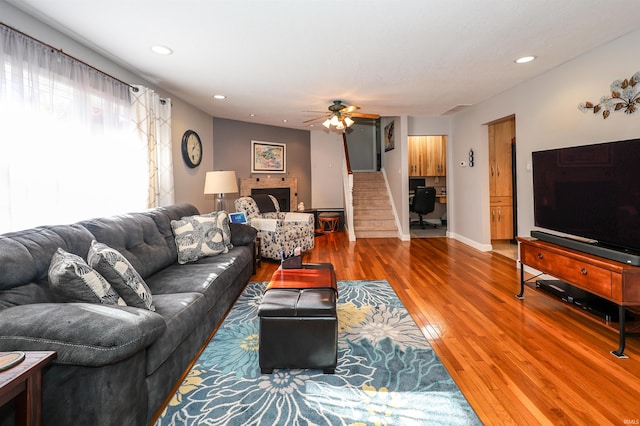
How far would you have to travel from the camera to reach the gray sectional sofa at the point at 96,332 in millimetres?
1242

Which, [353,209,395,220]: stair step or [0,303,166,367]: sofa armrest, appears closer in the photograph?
[0,303,166,367]: sofa armrest

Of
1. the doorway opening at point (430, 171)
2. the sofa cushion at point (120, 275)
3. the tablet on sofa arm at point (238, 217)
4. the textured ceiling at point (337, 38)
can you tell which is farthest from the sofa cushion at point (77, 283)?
the doorway opening at point (430, 171)

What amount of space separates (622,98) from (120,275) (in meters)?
4.08

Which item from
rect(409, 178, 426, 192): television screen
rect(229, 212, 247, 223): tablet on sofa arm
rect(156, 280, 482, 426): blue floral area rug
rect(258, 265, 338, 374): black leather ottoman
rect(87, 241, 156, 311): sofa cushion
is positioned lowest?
rect(156, 280, 482, 426): blue floral area rug

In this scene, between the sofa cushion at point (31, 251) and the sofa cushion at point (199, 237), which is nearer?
the sofa cushion at point (31, 251)

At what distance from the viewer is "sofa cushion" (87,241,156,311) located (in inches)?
67.0

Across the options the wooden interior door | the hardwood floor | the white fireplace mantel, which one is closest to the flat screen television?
the hardwood floor

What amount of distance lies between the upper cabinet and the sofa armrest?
26.2ft

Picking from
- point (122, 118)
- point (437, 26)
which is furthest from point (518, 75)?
point (122, 118)

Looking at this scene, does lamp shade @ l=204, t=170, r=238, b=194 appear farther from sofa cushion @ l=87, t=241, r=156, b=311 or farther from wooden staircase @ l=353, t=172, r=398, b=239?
wooden staircase @ l=353, t=172, r=398, b=239

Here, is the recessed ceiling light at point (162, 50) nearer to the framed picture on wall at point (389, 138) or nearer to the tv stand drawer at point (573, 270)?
the tv stand drawer at point (573, 270)

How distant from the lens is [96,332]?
1.25m

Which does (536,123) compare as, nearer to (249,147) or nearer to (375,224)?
(375,224)

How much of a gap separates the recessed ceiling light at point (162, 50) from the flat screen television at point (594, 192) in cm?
362
